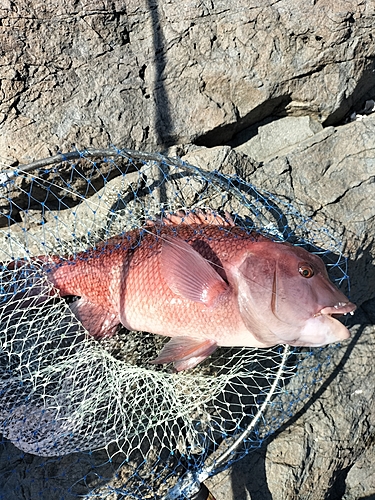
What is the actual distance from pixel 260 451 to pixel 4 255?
6.26ft

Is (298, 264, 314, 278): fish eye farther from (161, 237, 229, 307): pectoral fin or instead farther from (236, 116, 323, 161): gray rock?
(236, 116, 323, 161): gray rock

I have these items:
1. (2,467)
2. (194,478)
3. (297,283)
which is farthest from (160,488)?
(297,283)

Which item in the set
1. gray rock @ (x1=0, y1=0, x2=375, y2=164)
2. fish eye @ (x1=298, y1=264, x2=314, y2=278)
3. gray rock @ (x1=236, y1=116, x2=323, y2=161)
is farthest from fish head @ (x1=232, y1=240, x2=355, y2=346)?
gray rock @ (x1=0, y1=0, x2=375, y2=164)

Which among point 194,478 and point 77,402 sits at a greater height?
point 77,402

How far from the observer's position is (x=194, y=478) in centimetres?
247

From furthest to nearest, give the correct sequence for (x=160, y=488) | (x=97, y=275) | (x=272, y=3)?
(x=272, y=3)
(x=160, y=488)
(x=97, y=275)

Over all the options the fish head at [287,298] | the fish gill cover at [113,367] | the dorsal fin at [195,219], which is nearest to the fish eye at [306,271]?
the fish head at [287,298]

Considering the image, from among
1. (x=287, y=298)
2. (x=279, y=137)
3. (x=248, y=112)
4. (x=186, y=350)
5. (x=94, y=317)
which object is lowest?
(x=186, y=350)

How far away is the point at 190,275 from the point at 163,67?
1310 millimetres

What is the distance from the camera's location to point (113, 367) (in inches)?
93.7

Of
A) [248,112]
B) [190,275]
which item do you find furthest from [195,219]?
[248,112]

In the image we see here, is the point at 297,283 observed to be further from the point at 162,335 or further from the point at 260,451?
the point at 260,451

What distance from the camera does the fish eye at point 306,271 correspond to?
2115 mm

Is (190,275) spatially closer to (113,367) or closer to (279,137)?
(113,367)
